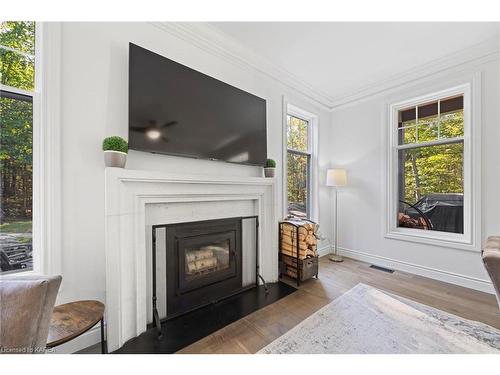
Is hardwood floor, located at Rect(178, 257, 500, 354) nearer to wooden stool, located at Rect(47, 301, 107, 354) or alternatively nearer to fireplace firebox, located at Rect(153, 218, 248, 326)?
fireplace firebox, located at Rect(153, 218, 248, 326)

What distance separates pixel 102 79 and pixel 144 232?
3.95ft

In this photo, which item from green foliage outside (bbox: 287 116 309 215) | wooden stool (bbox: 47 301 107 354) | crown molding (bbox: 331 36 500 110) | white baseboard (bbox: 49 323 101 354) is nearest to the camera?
wooden stool (bbox: 47 301 107 354)

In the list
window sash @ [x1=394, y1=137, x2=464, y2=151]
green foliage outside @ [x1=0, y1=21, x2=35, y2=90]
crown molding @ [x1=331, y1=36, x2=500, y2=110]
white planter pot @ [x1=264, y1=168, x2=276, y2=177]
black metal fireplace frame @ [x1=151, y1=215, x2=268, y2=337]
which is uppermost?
crown molding @ [x1=331, y1=36, x2=500, y2=110]

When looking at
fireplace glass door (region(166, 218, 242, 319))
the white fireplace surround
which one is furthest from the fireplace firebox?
the white fireplace surround

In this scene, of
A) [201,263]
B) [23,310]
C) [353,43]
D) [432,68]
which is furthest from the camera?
[432,68]

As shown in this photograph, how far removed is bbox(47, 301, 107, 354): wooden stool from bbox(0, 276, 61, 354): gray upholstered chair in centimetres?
39

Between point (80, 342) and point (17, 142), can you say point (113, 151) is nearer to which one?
point (17, 142)

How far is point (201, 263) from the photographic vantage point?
6.80 ft

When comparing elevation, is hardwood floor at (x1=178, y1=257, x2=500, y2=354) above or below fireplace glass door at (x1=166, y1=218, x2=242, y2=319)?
below

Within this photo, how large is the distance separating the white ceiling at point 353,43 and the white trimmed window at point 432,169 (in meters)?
0.56

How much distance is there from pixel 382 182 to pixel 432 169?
0.59 meters

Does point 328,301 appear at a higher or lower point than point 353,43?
lower

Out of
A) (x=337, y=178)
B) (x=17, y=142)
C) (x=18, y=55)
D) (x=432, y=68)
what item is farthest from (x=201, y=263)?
(x=432, y=68)

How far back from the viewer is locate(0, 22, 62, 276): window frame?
1410 mm
